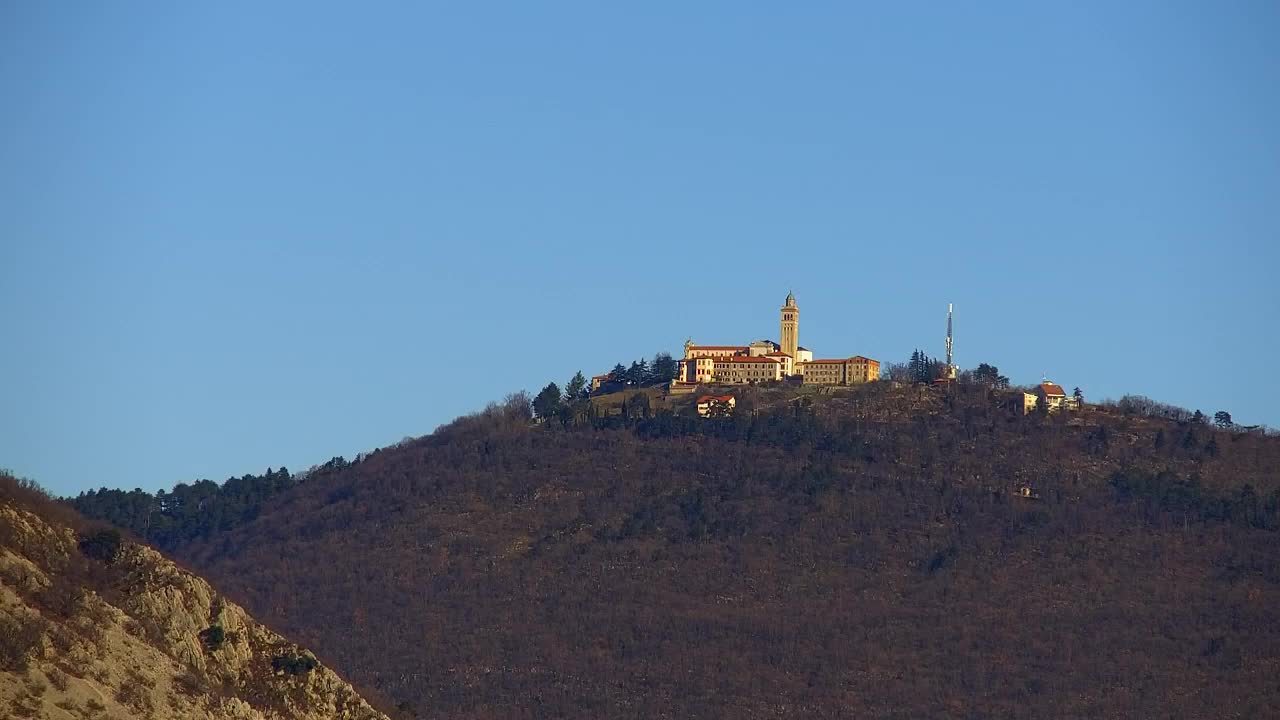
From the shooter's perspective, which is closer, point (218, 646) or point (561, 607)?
point (218, 646)

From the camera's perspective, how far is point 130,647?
89750 mm

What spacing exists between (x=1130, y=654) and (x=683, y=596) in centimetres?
3472

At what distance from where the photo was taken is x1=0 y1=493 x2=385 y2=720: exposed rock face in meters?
83.1

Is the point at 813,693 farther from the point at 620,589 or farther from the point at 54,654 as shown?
the point at 54,654

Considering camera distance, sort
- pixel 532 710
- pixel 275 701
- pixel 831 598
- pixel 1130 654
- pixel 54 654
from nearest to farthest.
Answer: pixel 54 654 → pixel 275 701 → pixel 532 710 → pixel 1130 654 → pixel 831 598

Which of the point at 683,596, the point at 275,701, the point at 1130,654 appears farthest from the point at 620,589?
the point at 275,701

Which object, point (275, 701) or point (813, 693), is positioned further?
point (813, 693)

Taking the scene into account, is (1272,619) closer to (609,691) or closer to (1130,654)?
(1130,654)

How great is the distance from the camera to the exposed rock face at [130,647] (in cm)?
8306

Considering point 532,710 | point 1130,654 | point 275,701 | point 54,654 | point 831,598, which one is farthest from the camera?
point 831,598

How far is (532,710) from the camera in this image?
558 ft

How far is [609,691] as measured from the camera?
17562cm

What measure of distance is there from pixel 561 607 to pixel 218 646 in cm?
9741

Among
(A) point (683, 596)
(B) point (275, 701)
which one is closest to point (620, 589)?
(A) point (683, 596)
